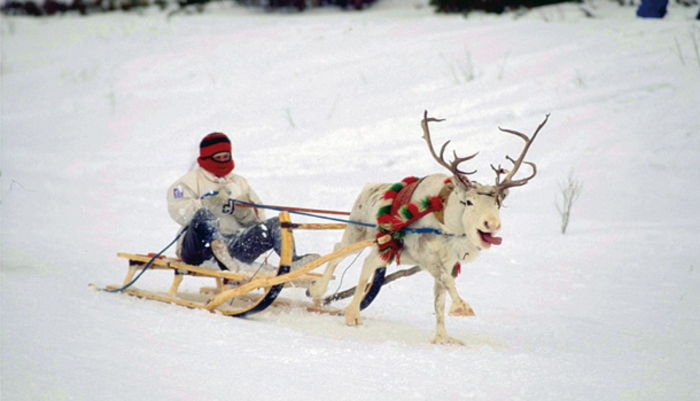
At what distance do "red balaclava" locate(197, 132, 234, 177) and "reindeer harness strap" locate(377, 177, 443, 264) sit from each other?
1.30 meters

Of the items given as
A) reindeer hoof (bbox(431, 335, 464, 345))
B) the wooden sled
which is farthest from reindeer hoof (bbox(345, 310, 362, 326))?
reindeer hoof (bbox(431, 335, 464, 345))

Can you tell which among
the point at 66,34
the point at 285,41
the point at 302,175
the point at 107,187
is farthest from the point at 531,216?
the point at 66,34

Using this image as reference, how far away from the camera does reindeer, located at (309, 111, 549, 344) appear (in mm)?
4723

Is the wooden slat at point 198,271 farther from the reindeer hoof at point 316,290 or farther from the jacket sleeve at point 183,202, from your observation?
the jacket sleeve at point 183,202

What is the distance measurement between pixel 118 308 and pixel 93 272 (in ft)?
6.07

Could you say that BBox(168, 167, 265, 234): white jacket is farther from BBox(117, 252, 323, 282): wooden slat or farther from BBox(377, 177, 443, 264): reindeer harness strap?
BBox(377, 177, 443, 264): reindeer harness strap

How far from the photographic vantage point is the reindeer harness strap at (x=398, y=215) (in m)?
5.11

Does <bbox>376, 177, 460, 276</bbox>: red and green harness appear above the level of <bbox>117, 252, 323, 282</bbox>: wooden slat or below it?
above

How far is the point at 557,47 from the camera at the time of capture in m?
11.9

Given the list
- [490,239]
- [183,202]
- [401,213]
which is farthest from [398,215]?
[183,202]

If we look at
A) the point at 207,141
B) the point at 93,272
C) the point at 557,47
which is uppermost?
the point at 557,47

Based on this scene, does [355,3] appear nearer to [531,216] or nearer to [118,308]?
[531,216]

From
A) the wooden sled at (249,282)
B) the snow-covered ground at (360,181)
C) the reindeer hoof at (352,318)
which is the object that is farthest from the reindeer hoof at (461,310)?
the reindeer hoof at (352,318)

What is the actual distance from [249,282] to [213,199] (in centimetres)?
85
